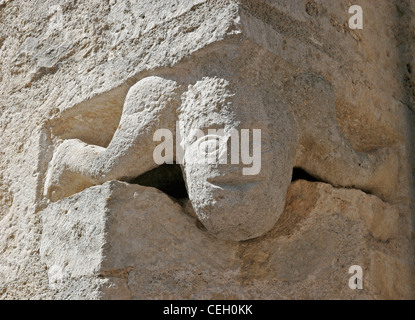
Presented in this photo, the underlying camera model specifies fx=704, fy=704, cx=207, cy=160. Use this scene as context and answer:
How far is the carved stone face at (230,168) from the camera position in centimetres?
159

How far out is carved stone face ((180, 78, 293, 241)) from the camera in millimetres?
1595

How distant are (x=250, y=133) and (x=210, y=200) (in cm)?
18

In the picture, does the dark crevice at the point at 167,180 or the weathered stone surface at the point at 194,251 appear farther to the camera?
the dark crevice at the point at 167,180

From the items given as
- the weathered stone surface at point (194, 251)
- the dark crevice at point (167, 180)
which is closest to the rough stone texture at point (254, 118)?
the weathered stone surface at point (194, 251)

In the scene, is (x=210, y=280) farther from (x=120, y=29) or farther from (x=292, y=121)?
(x=120, y=29)

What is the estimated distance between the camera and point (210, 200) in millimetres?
1604

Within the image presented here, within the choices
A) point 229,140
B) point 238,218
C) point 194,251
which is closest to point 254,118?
point 229,140

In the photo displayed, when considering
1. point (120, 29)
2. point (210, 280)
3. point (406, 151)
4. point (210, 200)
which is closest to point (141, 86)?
point (120, 29)

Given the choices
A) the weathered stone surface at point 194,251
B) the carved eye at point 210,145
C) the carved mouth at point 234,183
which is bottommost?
the weathered stone surface at point 194,251

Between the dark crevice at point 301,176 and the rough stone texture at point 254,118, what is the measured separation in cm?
3

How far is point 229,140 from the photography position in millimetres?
1594

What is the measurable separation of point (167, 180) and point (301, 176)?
0.36 meters

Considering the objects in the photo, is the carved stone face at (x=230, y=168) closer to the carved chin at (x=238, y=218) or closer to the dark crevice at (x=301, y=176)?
the carved chin at (x=238, y=218)
